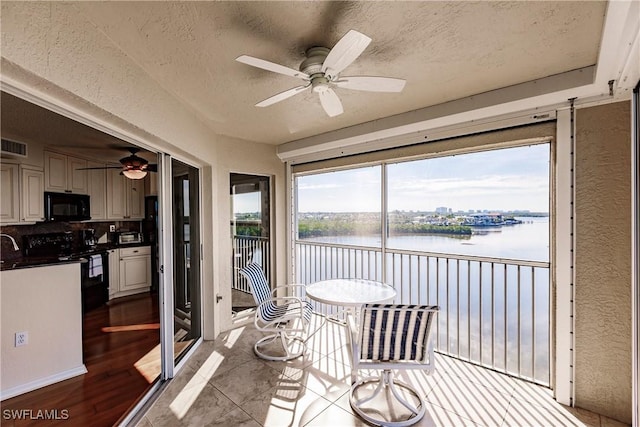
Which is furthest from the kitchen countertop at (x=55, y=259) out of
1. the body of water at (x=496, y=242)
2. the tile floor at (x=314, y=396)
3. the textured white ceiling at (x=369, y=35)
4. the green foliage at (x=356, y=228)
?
the body of water at (x=496, y=242)

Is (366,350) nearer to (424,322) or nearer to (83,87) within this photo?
(424,322)

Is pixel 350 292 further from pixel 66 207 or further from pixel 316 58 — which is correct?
pixel 66 207

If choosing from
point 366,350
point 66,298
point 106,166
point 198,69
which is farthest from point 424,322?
point 106,166

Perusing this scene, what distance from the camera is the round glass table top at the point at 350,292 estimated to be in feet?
→ 8.17

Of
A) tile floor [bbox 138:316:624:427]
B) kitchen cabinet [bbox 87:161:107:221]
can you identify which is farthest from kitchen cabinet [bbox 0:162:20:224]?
tile floor [bbox 138:316:624:427]

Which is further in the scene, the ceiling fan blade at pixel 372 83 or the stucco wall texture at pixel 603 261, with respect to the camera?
the stucco wall texture at pixel 603 261

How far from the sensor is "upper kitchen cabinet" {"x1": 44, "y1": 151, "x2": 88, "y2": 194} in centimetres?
360

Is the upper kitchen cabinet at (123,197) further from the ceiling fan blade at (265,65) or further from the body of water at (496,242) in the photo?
the body of water at (496,242)

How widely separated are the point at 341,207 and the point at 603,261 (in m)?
2.67

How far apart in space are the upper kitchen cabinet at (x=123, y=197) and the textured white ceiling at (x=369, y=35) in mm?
3427

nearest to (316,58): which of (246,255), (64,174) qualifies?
(246,255)

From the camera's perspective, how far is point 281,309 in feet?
9.91

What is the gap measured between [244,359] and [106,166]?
157 inches

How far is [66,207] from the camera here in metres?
3.86
